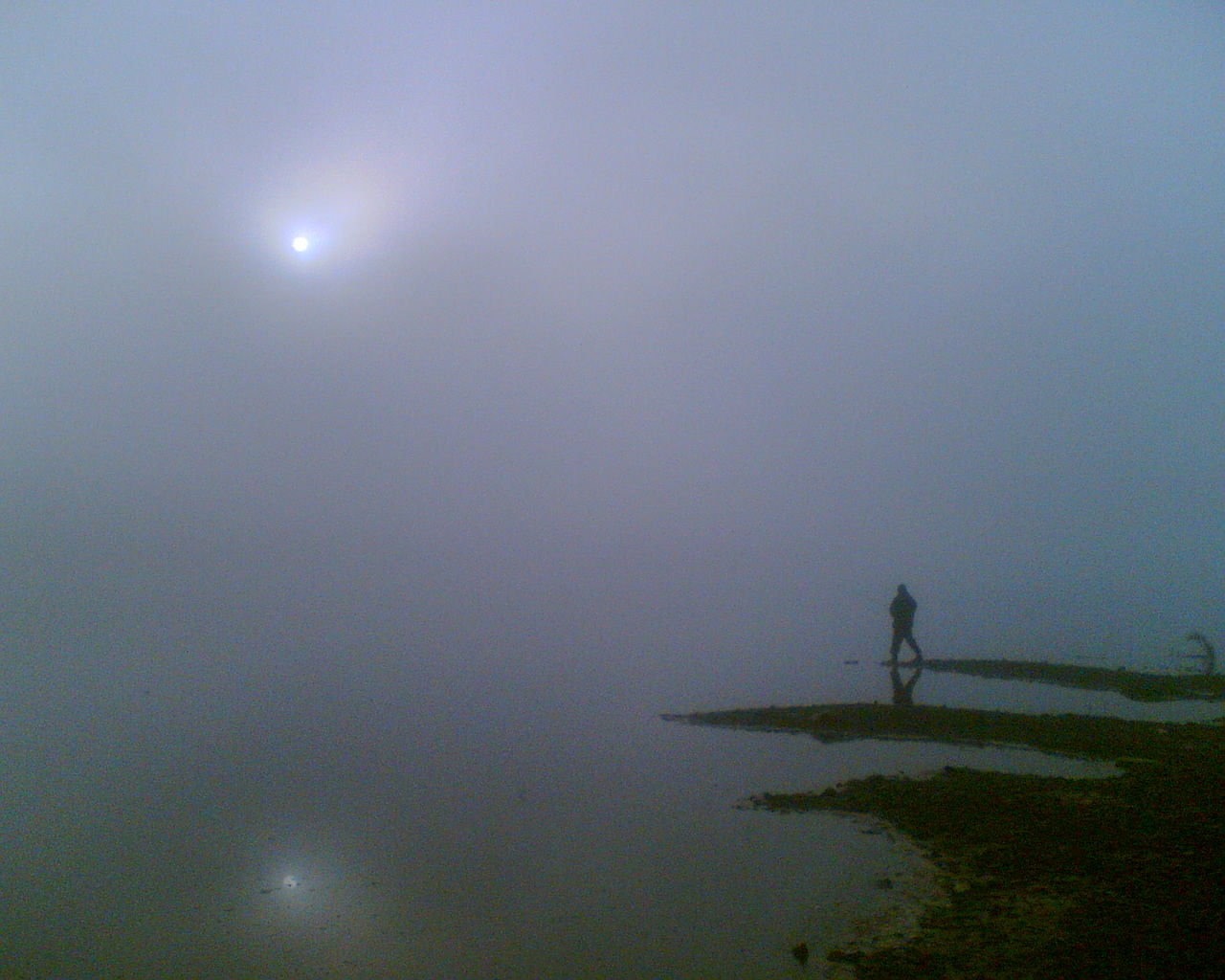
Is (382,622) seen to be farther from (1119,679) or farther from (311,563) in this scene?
(311,563)

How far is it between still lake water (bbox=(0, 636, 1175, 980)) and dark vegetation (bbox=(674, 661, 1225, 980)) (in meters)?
0.83

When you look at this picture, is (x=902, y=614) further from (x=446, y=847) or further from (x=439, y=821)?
(x=446, y=847)

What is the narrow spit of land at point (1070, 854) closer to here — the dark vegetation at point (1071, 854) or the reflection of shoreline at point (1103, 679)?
the dark vegetation at point (1071, 854)

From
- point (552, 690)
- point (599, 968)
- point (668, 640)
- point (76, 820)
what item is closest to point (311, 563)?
point (668, 640)

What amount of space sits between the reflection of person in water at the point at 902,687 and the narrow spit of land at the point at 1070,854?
4457mm

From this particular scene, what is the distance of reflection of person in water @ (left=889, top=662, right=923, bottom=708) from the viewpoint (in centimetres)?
2202

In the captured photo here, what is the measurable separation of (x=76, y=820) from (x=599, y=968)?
38.0ft

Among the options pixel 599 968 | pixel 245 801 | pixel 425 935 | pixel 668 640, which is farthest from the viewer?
pixel 668 640

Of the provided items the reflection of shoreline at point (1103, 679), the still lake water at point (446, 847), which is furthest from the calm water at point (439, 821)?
the reflection of shoreline at point (1103, 679)

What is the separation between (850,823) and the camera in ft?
43.4

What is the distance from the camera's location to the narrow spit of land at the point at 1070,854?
26.5ft

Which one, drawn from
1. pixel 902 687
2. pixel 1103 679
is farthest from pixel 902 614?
pixel 1103 679

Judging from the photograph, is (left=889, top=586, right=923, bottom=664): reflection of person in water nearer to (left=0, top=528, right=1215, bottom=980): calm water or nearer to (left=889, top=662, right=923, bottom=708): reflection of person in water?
(left=889, top=662, right=923, bottom=708): reflection of person in water

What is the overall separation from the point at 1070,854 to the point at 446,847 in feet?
27.4
